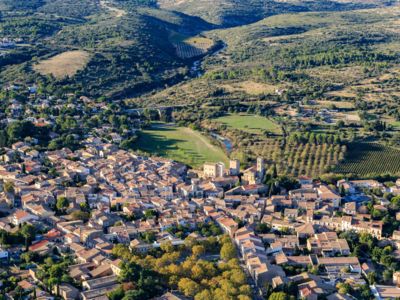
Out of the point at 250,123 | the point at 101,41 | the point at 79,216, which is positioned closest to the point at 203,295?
the point at 79,216

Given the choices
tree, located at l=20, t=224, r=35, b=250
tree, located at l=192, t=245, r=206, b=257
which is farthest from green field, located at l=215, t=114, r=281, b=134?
tree, located at l=20, t=224, r=35, b=250

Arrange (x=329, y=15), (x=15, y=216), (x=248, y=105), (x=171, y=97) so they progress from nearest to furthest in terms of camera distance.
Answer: (x=15, y=216)
(x=248, y=105)
(x=171, y=97)
(x=329, y=15)

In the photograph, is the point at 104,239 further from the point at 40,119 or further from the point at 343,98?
the point at 343,98

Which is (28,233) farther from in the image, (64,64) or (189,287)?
(64,64)

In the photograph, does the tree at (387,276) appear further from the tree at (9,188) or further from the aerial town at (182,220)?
the tree at (9,188)

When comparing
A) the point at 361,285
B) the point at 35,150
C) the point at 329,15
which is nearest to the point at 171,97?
the point at 35,150

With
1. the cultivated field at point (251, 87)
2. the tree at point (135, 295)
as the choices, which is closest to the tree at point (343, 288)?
the tree at point (135, 295)

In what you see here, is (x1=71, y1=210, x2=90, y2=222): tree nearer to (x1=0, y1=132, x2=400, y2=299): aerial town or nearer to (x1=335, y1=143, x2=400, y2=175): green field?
(x1=0, y1=132, x2=400, y2=299): aerial town
